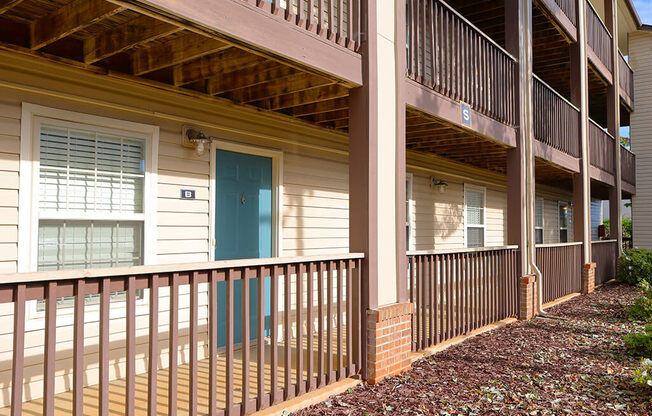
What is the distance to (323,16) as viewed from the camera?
4133mm

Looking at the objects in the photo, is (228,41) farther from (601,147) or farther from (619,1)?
(619,1)

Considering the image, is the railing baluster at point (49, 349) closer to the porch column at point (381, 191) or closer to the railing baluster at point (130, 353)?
the railing baluster at point (130, 353)

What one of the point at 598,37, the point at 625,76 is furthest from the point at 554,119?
the point at 625,76

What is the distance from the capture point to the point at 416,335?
569 cm

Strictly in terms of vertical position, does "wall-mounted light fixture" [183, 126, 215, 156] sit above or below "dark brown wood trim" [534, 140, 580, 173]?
below

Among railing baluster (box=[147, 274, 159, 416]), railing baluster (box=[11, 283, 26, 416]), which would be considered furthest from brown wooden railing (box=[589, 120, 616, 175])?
railing baluster (box=[11, 283, 26, 416])

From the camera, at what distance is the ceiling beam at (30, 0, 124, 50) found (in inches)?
120

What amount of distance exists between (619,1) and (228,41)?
16.3m

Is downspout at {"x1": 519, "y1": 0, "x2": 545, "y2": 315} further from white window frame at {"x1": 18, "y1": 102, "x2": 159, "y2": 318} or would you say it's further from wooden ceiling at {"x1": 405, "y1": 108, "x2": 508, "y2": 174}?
white window frame at {"x1": 18, "y1": 102, "x2": 159, "y2": 318}

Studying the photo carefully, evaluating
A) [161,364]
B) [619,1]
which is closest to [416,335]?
[161,364]

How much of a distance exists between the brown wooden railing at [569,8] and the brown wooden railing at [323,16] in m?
6.78

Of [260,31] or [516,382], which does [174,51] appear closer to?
[260,31]

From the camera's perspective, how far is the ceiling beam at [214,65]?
13.6 feet

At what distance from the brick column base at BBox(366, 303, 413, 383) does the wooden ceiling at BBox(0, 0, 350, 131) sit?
2.17m
